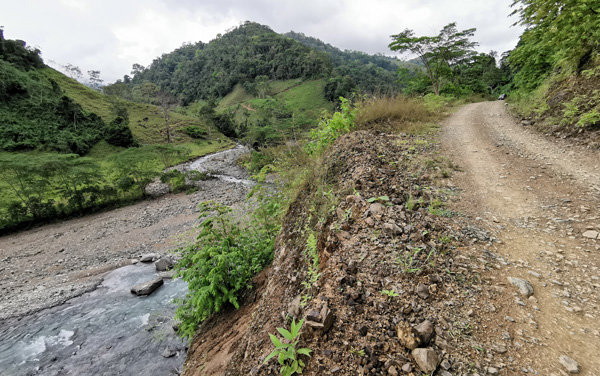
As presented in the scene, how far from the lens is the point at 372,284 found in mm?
2656

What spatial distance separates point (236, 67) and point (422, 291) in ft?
424

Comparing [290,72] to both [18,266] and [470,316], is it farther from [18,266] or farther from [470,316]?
[470,316]

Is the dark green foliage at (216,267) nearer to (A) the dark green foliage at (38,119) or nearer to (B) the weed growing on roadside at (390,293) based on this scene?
(B) the weed growing on roadside at (390,293)

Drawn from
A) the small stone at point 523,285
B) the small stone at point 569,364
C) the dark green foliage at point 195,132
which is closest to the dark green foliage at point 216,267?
the small stone at point 523,285

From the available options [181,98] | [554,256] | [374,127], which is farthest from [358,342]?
[181,98]

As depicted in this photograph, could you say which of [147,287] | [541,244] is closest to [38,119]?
[147,287]

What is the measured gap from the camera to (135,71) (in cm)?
16062

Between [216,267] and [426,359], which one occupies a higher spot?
[426,359]

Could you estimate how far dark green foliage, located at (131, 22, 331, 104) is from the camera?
105375 mm

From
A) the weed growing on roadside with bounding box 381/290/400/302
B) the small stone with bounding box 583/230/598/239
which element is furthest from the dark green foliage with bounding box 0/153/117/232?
the small stone with bounding box 583/230/598/239

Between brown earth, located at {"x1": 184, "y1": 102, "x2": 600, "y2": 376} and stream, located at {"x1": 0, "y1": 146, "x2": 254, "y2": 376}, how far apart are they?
3.85m

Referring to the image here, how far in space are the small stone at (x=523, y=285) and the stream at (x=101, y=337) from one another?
7786mm

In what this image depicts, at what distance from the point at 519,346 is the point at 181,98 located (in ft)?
460

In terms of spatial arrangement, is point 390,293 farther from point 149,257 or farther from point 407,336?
point 149,257
